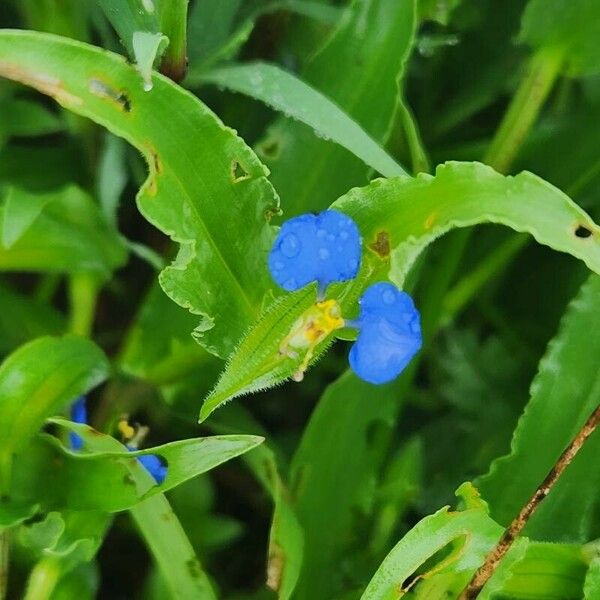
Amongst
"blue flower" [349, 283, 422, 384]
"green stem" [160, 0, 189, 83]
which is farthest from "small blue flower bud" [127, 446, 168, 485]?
"green stem" [160, 0, 189, 83]

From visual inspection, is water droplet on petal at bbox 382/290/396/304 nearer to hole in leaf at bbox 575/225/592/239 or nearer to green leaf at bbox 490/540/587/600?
hole in leaf at bbox 575/225/592/239

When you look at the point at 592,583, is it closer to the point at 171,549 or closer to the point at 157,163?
the point at 171,549

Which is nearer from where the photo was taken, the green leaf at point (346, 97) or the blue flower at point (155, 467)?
the blue flower at point (155, 467)

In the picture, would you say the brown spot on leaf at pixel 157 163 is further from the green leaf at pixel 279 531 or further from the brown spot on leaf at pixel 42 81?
the green leaf at pixel 279 531

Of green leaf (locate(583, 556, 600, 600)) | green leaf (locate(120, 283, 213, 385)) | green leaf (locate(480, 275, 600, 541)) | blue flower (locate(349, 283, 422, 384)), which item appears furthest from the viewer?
green leaf (locate(120, 283, 213, 385))

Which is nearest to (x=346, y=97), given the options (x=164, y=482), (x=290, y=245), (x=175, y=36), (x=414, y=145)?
(x=414, y=145)

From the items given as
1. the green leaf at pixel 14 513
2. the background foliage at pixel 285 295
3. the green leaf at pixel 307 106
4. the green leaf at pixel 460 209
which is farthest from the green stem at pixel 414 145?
the green leaf at pixel 14 513
